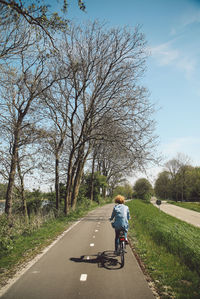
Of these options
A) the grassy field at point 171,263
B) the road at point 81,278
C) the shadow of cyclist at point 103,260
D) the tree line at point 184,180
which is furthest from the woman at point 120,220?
the tree line at point 184,180

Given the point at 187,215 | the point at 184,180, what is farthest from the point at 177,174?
the point at 187,215

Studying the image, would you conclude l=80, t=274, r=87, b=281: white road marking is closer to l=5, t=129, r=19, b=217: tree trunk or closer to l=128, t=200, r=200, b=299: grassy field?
l=128, t=200, r=200, b=299: grassy field

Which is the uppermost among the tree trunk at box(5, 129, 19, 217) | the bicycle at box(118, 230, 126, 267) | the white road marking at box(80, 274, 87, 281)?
the tree trunk at box(5, 129, 19, 217)

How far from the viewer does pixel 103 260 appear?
5.79m

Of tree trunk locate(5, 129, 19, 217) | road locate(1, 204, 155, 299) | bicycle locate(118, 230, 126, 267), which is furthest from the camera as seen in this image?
tree trunk locate(5, 129, 19, 217)

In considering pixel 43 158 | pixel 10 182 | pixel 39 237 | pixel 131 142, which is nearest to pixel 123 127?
pixel 131 142

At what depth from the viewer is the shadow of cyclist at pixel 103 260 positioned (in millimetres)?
5357

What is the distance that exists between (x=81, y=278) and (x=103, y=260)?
1402mm

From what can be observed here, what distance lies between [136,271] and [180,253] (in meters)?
2.12

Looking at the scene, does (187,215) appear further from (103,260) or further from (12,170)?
(103,260)

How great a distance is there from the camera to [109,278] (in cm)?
455

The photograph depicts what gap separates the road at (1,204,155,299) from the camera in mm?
3824

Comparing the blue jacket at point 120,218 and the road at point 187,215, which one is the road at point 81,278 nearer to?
the blue jacket at point 120,218

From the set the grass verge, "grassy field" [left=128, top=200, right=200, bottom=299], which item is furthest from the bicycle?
the grass verge
